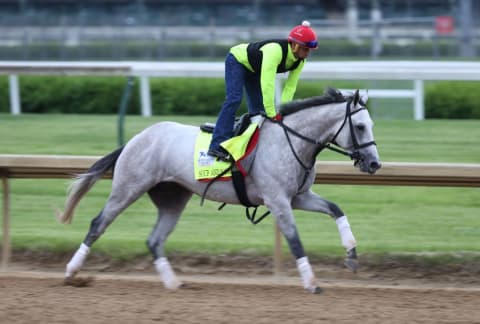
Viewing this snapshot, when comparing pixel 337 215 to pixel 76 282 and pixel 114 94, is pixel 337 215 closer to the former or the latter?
pixel 76 282

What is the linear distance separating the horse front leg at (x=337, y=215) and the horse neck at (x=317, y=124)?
0.35 metres

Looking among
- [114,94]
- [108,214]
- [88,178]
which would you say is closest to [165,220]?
[108,214]

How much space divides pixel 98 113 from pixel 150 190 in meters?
7.17

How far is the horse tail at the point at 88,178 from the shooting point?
7.27 meters

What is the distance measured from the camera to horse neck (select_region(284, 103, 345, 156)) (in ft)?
21.7

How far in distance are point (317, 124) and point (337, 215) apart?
65 cm

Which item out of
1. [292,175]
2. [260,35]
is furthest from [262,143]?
[260,35]

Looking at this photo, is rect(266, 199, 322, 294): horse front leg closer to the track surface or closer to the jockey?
the track surface

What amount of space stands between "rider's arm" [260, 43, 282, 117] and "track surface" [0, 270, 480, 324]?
134 centimetres

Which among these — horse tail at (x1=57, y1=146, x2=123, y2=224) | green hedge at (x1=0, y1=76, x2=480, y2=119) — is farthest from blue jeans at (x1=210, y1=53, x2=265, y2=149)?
green hedge at (x1=0, y1=76, x2=480, y2=119)

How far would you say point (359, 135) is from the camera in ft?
21.3

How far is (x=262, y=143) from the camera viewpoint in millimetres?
6750

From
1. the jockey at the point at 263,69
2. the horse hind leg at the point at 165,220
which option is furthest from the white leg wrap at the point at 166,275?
the jockey at the point at 263,69

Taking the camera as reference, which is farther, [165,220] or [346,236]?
[165,220]
